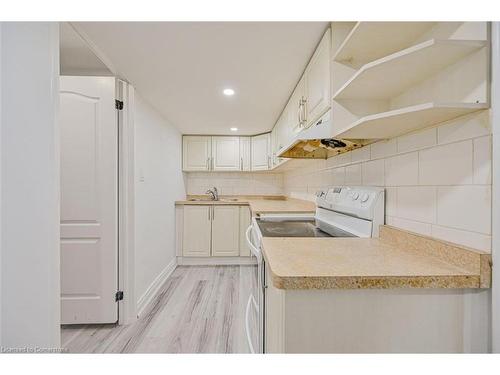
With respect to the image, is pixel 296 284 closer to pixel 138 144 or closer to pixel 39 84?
pixel 39 84

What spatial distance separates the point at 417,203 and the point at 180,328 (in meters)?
1.84

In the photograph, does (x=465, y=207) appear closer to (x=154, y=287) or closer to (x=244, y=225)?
(x=154, y=287)

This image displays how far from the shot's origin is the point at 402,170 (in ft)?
3.56

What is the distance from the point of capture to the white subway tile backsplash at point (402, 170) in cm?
101

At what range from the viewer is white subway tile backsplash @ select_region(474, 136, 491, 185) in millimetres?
719

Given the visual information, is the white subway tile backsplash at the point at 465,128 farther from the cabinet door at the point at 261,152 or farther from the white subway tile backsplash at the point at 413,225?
the cabinet door at the point at 261,152

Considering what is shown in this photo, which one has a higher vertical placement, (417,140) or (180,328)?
(417,140)

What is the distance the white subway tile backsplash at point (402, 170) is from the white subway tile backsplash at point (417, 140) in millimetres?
31

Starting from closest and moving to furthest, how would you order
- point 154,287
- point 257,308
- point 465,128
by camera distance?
1. point 465,128
2. point 257,308
3. point 154,287

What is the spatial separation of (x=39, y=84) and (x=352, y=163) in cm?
164

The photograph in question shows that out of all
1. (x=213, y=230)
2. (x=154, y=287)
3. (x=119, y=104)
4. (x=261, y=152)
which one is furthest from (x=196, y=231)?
(x=119, y=104)

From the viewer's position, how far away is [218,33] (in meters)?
1.32

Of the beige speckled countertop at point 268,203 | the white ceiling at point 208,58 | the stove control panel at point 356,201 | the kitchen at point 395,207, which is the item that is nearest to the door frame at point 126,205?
the white ceiling at point 208,58
